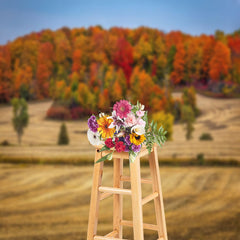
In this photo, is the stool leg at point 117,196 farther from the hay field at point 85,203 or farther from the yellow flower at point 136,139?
the hay field at point 85,203

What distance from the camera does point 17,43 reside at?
869 cm

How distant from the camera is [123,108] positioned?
3311mm

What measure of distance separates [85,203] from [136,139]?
3817mm

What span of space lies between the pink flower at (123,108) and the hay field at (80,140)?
4989 millimetres

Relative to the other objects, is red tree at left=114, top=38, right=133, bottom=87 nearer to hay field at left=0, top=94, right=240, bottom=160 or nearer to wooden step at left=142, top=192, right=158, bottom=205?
hay field at left=0, top=94, right=240, bottom=160

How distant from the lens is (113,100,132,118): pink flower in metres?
3.31

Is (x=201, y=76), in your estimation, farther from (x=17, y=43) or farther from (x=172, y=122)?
(x=17, y=43)

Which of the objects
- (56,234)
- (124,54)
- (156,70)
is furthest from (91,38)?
(56,234)

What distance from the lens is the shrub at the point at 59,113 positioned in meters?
8.45

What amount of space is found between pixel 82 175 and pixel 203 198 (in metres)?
2.15

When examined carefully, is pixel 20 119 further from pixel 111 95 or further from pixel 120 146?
pixel 120 146

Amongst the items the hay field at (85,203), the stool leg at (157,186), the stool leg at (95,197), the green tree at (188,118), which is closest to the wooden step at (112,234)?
the stool leg at (95,197)

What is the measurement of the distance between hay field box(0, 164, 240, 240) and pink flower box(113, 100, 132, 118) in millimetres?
2493

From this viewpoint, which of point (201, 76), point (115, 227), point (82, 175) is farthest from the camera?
point (201, 76)
